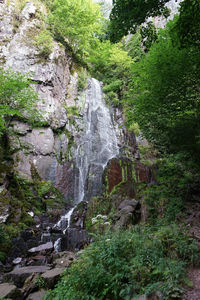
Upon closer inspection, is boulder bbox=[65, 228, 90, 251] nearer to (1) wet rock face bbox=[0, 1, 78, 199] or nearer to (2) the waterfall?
(2) the waterfall

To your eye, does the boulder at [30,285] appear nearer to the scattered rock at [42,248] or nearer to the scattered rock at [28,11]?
the scattered rock at [42,248]

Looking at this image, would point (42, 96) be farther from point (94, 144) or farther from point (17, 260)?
point (17, 260)

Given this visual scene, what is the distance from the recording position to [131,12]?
14.3 feet

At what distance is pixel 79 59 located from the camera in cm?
2253

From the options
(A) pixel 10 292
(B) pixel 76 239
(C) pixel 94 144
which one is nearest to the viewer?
(A) pixel 10 292

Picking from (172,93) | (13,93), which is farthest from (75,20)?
(172,93)

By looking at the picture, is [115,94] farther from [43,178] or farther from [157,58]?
[157,58]

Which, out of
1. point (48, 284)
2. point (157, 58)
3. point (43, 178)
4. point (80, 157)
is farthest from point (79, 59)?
point (48, 284)

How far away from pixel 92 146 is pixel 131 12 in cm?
1247

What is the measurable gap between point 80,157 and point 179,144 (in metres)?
10.7

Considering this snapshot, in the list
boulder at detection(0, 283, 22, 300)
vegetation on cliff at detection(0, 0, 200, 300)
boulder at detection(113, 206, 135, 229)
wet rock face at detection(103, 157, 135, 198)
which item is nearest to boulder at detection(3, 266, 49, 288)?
boulder at detection(0, 283, 22, 300)

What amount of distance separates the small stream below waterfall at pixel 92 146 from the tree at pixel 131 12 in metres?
9.31

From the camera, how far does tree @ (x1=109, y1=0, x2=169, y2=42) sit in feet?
14.1

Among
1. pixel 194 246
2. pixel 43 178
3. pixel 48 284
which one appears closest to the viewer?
pixel 194 246
